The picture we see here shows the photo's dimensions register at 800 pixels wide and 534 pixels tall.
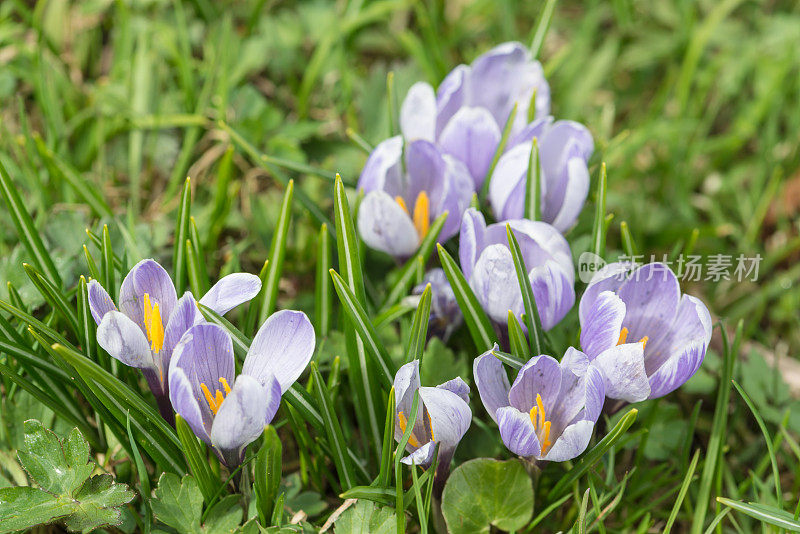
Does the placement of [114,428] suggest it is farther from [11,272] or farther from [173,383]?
[11,272]

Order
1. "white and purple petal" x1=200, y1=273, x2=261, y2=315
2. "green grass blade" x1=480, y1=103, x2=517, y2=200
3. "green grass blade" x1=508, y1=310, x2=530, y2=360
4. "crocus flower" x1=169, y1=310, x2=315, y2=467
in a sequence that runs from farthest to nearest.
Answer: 1. "green grass blade" x1=480, y1=103, x2=517, y2=200
2. "green grass blade" x1=508, y1=310, x2=530, y2=360
3. "white and purple petal" x1=200, y1=273, x2=261, y2=315
4. "crocus flower" x1=169, y1=310, x2=315, y2=467

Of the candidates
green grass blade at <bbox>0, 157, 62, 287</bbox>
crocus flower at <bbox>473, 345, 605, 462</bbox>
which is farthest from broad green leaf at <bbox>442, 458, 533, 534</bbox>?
green grass blade at <bbox>0, 157, 62, 287</bbox>

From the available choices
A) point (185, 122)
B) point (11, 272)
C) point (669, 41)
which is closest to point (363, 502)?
point (11, 272)

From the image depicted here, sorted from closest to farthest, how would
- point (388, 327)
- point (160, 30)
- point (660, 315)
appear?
1. point (660, 315)
2. point (388, 327)
3. point (160, 30)

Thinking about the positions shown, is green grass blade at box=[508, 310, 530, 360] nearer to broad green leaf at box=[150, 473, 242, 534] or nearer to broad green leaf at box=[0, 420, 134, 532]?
broad green leaf at box=[150, 473, 242, 534]

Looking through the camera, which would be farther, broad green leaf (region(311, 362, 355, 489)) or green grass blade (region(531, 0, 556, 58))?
green grass blade (region(531, 0, 556, 58))

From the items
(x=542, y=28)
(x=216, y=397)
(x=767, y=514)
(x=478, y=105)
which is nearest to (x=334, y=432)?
(x=216, y=397)

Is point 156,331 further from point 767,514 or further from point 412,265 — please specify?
point 767,514

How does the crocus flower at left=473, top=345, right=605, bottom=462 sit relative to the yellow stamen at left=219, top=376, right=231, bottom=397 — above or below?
below
